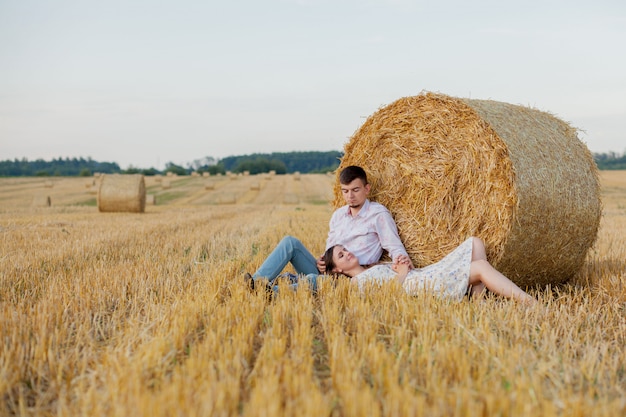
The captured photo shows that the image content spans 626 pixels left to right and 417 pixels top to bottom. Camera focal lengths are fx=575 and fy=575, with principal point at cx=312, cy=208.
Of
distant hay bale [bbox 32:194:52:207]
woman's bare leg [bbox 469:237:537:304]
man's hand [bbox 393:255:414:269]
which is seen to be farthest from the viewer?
distant hay bale [bbox 32:194:52:207]

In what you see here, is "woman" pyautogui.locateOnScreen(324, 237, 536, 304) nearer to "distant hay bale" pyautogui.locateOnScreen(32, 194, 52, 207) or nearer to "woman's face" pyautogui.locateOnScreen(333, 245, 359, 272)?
"woman's face" pyautogui.locateOnScreen(333, 245, 359, 272)

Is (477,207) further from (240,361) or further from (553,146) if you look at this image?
(240,361)

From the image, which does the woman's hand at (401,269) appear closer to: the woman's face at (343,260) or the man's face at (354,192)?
the woman's face at (343,260)

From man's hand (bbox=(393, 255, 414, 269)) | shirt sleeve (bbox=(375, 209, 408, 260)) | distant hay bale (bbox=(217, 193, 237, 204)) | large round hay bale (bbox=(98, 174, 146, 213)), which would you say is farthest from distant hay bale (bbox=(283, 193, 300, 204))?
man's hand (bbox=(393, 255, 414, 269))

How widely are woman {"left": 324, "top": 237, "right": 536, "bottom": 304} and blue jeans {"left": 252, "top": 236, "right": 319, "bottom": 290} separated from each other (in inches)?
14.4

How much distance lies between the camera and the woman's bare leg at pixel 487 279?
14.5ft

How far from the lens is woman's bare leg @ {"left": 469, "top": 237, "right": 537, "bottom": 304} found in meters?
4.43

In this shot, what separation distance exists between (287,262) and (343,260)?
53 centimetres

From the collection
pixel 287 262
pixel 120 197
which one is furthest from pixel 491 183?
pixel 120 197

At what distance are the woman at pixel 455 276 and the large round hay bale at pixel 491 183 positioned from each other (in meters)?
0.29

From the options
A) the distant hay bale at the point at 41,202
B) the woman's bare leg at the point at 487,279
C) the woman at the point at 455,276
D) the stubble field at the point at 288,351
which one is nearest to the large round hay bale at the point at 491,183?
the woman's bare leg at the point at 487,279

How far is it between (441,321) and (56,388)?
2.24 metres

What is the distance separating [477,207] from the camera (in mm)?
5238

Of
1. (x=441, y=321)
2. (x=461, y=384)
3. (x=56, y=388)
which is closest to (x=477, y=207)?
(x=441, y=321)
